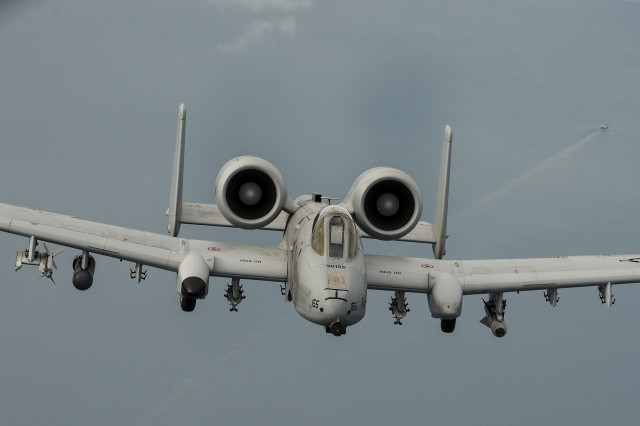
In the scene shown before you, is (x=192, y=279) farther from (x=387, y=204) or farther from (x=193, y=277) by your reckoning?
(x=387, y=204)

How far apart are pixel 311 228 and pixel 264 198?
2.43m

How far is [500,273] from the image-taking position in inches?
1403

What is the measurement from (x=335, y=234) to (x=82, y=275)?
320 inches

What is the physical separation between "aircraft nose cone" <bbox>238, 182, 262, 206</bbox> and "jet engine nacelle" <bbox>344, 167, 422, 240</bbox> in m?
2.72

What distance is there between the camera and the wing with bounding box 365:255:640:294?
3447 cm

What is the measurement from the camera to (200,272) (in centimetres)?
3291

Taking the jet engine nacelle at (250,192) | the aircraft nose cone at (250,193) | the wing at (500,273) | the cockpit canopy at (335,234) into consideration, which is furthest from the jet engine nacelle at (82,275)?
the wing at (500,273)

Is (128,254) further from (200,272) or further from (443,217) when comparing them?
(443,217)

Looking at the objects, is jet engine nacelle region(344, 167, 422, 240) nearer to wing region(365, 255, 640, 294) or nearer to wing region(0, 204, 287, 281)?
wing region(365, 255, 640, 294)

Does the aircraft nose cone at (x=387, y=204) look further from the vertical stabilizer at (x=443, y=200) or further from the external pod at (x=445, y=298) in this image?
the vertical stabilizer at (x=443, y=200)

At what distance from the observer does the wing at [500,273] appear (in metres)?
34.5

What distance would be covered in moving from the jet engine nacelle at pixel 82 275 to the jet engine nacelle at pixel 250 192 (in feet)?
14.4

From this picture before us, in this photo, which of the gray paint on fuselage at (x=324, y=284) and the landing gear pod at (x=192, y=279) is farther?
the landing gear pod at (x=192, y=279)

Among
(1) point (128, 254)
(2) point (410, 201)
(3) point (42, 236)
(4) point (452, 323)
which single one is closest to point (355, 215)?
(2) point (410, 201)
